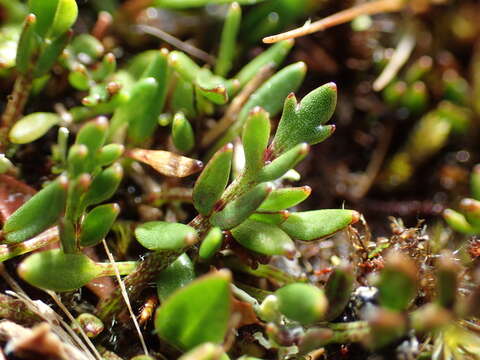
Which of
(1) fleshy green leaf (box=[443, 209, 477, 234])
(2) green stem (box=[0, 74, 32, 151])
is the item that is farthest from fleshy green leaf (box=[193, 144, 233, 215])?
(2) green stem (box=[0, 74, 32, 151])

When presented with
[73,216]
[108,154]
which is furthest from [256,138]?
[73,216]

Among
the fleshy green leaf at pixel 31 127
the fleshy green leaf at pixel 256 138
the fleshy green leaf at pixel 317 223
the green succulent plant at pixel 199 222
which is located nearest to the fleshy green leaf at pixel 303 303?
the green succulent plant at pixel 199 222

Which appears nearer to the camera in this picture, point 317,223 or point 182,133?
point 317,223

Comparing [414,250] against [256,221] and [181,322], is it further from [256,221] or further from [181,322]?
[181,322]

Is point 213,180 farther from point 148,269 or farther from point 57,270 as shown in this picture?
A: point 57,270

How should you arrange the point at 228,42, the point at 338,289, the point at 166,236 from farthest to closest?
the point at 228,42 < the point at 166,236 < the point at 338,289

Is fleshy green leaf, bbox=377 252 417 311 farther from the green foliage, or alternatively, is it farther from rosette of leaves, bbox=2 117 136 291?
rosette of leaves, bbox=2 117 136 291

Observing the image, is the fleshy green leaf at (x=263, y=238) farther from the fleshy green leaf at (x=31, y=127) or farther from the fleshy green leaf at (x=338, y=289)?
the fleshy green leaf at (x=31, y=127)
